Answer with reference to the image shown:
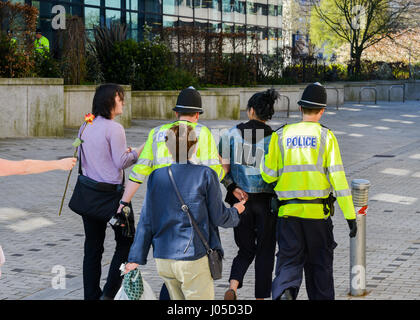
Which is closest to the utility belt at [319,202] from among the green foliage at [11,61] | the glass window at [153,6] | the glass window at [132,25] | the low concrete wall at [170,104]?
the green foliage at [11,61]

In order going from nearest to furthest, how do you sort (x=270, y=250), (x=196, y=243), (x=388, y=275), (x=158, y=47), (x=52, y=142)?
(x=196, y=243) < (x=270, y=250) < (x=388, y=275) < (x=52, y=142) < (x=158, y=47)

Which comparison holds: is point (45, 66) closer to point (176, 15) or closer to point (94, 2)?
point (94, 2)

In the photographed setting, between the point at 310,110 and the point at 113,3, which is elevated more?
the point at 113,3

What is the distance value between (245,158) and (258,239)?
2.13 feet

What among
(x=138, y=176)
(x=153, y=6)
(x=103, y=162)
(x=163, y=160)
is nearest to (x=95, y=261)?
(x=103, y=162)

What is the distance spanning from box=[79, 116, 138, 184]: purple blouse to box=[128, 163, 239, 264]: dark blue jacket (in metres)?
1.24

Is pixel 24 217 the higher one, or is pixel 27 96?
pixel 27 96

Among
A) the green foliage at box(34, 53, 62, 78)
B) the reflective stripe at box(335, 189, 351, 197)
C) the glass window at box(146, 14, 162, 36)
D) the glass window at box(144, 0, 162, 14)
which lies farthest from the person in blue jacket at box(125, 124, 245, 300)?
the glass window at box(144, 0, 162, 14)

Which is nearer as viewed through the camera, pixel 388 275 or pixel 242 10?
pixel 388 275

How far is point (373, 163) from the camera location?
15555mm

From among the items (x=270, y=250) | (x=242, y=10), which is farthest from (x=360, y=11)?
(x=270, y=250)

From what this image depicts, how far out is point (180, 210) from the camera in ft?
15.4

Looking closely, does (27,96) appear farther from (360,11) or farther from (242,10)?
(360,11)
